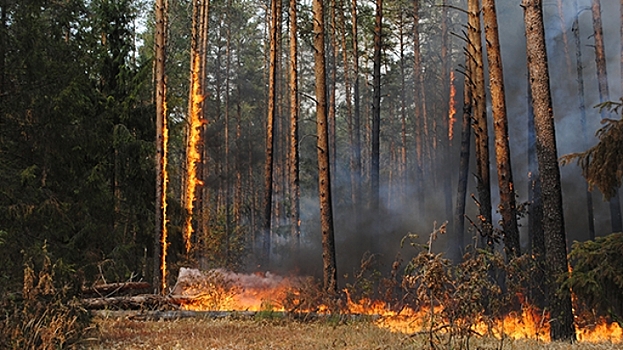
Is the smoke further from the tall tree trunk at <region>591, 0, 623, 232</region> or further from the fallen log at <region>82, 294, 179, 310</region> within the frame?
the fallen log at <region>82, 294, 179, 310</region>

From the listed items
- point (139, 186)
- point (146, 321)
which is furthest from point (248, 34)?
point (146, 321)

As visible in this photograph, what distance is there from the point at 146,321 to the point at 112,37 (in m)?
10.3

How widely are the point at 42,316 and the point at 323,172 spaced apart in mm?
7769

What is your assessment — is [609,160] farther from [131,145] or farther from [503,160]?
[131,145]

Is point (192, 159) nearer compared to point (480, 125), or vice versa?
point (480, 125)

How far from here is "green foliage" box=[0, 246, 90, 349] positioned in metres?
7.52

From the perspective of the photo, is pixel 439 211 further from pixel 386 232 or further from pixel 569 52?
pixel 569 52

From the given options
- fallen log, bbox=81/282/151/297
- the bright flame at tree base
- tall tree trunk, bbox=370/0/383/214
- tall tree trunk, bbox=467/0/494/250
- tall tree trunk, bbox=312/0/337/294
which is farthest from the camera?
tall tree trunk, bbox=370/0/383/214

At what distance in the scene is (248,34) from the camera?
1604 inches

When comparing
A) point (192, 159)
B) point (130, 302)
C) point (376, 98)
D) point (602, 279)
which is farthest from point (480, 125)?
point (192, 159)

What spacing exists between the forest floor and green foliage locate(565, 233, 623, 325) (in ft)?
2.24

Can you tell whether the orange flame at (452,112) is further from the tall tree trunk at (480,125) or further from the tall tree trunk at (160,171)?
the tall tree trunk at (160,171)

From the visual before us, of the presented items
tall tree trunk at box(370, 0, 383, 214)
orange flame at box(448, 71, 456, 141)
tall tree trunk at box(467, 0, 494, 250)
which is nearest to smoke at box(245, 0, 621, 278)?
tall tree trunk at box(370, 0, 383, 214)

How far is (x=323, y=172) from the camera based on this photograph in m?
14.2
